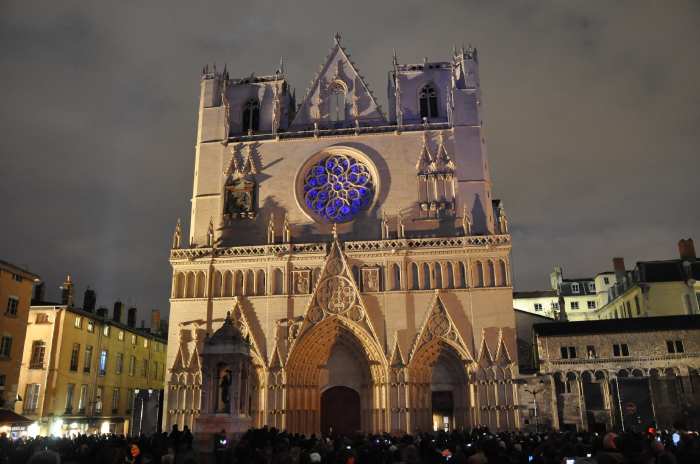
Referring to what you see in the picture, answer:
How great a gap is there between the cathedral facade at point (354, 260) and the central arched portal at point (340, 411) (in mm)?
74

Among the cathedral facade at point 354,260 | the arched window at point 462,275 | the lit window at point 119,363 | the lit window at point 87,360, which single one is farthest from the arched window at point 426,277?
the lit window at point 119,363

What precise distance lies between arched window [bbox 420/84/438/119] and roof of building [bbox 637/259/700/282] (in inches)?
751

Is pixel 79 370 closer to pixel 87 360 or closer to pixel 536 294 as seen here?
pixel 87 360

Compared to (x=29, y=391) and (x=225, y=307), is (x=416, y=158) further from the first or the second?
(x=29, y=391)

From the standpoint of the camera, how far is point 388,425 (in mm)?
29281

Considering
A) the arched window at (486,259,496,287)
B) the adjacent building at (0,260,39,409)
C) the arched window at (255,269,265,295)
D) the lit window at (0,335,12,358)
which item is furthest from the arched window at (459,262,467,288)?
the lit window at (0,335,12,358)

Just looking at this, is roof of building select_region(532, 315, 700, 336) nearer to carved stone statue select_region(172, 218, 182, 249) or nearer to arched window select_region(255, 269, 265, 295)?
arched window select_region(255, 269, 265, 295)

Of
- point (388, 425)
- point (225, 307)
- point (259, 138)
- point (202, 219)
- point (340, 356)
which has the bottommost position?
point (388, 425)

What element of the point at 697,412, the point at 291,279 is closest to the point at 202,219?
the point at 291,279

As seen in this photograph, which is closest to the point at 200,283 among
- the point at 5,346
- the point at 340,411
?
the point at 5,346

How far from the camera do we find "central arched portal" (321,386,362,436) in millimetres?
31172

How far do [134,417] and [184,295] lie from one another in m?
10.9

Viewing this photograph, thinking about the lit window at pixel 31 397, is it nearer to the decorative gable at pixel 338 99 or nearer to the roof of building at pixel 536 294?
the decorative gable at pixel 338 99

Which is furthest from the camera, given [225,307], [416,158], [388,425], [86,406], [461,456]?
[86,406]
